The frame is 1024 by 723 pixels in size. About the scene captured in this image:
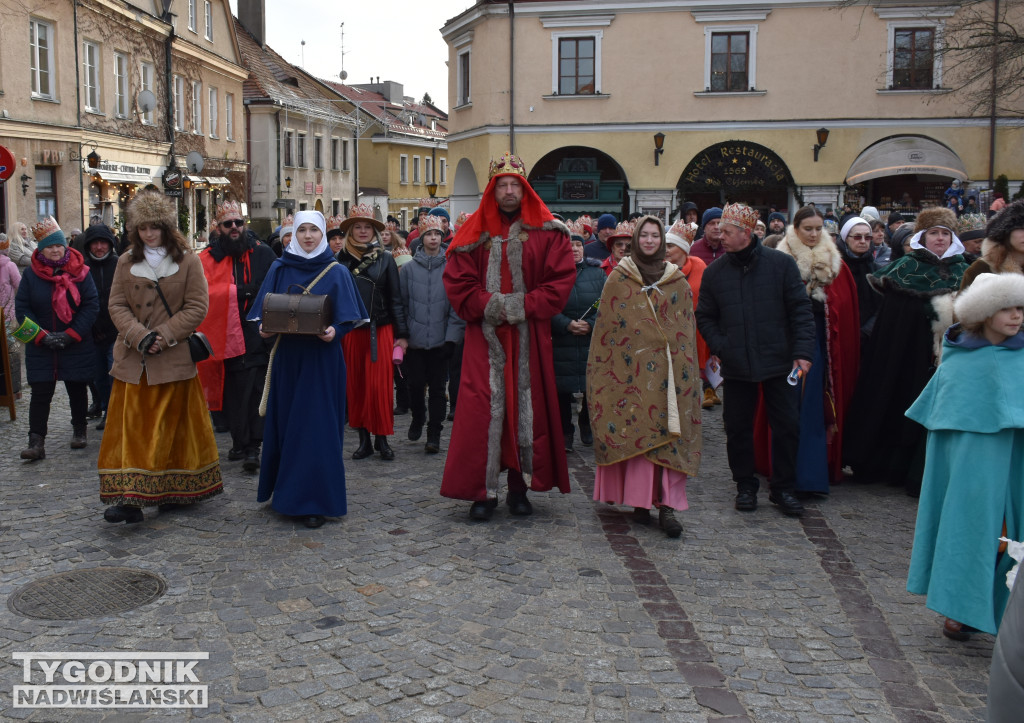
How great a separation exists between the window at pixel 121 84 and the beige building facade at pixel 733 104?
9.68 m

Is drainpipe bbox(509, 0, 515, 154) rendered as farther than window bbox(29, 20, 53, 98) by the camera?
Yes

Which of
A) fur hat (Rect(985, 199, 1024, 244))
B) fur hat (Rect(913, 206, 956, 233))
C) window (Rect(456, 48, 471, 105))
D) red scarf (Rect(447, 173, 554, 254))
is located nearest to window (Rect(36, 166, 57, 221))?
window (Rect(456, 48, 471, 105))

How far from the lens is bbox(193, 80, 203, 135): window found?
34.7 m

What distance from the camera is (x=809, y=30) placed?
26391 millimetres

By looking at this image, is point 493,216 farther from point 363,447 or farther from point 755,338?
point 363,447

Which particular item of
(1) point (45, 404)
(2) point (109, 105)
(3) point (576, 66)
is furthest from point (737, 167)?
(1) point (45, 404)

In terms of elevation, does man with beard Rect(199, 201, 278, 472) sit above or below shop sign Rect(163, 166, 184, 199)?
below

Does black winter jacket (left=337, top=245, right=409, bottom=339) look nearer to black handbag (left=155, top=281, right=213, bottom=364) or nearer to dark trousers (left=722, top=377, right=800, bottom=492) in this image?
black handbag (left=155, top=281, right=213, bottom=364)

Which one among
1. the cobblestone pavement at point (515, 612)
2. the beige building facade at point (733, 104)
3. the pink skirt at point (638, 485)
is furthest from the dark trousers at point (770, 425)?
the beige building facade at point (733, 104)

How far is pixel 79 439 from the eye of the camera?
880 centimetres

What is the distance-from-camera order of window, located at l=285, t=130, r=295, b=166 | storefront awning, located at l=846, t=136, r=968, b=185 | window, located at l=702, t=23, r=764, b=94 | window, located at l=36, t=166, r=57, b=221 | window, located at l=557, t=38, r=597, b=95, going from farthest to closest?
window, located at l=285, t=130, r=295, b=166, window, located at l=557, t=38, r=597, b=95, window, located at l=702, t=23, r=764, b=94, storefront awning, located at l=846, t=136, r=968, b=185, window, located at l=36, t=166, r=57, b=221

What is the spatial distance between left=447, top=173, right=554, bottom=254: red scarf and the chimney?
44531 mm

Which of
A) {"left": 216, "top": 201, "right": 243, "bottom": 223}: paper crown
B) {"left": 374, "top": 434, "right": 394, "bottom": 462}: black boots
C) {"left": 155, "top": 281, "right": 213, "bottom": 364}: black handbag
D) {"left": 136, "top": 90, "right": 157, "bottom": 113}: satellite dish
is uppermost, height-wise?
{"left": 136, "top": 90, "right": 157, "bottom": 113}: satellite dish

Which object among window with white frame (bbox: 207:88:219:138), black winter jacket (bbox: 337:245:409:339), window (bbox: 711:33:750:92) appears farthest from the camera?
window with white frame (bbox: 207:88:219:138)
